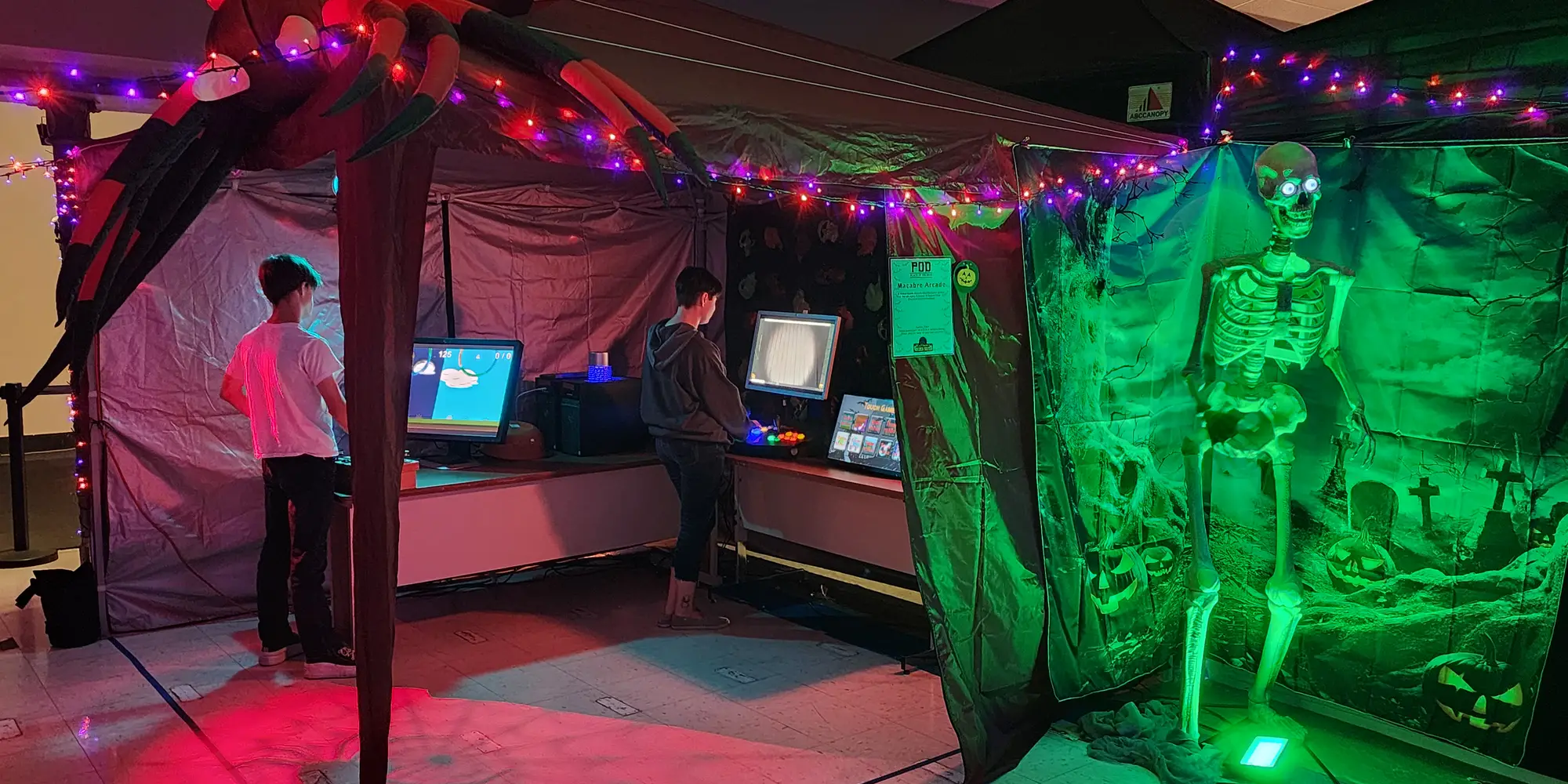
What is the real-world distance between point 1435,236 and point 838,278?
2.43m

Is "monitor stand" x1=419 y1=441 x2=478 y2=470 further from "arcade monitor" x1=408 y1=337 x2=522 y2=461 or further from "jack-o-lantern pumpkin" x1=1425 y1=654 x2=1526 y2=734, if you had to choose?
"jack-o-lantern pumpkin" x1=1425 y1=654 x2=1526 y2=734

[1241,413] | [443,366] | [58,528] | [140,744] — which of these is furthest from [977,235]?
[58,528]

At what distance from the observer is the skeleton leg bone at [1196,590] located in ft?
10.3

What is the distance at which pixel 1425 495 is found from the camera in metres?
3.13

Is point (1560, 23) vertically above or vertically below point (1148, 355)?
above

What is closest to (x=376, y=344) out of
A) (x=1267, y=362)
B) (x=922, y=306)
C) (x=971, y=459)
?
(x=922, y=306)

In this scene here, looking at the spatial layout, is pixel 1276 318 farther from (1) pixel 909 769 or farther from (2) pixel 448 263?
(2) pixel 448 263

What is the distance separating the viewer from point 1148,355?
10.8 feet

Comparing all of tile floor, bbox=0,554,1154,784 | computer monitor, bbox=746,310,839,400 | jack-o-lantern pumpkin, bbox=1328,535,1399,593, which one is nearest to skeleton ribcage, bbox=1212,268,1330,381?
jack-o-lantern pumpkin, bbox=1328,535,1399,593

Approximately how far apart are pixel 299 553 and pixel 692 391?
1.55m

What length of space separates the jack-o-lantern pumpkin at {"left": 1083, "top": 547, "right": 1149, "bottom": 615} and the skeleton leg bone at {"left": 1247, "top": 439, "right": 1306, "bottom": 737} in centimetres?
37

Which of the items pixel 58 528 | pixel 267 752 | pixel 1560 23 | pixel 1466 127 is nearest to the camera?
pixel 1560 23

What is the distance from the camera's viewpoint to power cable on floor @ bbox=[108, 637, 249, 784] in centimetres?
312

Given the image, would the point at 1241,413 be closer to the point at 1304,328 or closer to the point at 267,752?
the point at 1304,328
